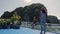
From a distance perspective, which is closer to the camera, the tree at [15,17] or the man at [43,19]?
the man at [43,19]

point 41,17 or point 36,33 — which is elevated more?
point 41,17

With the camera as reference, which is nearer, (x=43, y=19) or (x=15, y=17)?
(x=43, y=19)

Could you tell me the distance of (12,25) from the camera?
11.3 ft

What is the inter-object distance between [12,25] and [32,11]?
20.4 inches

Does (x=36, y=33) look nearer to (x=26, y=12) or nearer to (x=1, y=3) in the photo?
(x=26, y=12)

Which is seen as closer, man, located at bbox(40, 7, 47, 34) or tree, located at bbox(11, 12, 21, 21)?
man, located at bbox(40, 7, 47, 34)

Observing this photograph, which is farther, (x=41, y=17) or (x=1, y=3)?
(x=1, y=3)

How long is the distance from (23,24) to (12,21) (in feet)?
0.80

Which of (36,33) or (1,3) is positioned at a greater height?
(1,3)

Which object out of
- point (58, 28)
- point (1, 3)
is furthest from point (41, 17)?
point (1, 3)

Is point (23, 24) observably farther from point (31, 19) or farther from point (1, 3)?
point (1, 3)

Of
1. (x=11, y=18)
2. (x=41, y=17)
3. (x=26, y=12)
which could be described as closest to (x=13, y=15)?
(x=11, y=18)

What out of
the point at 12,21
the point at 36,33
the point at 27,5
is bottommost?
the point at 36,33

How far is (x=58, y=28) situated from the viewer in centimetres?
341
